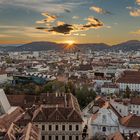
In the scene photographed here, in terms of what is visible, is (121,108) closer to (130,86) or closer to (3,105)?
(3,105)

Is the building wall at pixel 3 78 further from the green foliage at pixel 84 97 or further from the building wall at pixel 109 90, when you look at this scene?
the green foliage at pixel 84 97

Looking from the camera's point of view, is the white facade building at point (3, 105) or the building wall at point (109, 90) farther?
the building wall at point (109, 90)

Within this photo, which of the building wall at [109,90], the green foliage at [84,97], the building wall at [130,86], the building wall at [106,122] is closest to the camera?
the building wall at [106,122]

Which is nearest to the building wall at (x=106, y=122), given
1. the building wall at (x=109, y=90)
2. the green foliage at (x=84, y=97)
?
the green foliage at (x=84, y=97)

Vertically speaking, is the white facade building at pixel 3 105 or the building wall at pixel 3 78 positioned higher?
the white facade building at pixel 3 105

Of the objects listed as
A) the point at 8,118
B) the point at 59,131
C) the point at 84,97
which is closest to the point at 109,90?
the point at 84,97

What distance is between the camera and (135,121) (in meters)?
48.4

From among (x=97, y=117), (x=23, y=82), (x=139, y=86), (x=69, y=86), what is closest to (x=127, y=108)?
(x=97, y=117)

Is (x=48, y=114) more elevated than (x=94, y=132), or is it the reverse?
(x=48, y=114)

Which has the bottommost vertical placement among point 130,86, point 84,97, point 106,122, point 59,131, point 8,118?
point 130,86

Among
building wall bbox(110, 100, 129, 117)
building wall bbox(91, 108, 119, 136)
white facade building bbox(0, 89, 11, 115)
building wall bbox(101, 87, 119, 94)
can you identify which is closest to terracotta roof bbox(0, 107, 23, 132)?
white facade building bbox(0, 89, 11, 115)

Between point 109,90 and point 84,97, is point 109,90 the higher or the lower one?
the lower one

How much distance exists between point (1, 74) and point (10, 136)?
285 ft

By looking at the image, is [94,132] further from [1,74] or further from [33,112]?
[1,74]
